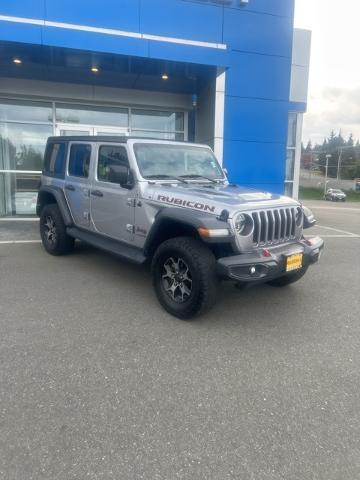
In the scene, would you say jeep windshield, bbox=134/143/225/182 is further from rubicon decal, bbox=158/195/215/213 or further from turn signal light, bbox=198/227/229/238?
turn signal light, bbox=198/227/229/238

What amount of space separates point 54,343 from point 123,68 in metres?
7.92

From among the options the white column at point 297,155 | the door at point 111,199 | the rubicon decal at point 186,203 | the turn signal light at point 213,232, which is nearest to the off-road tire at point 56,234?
the door at point 111,199

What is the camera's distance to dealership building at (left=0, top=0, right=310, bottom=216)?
793 centimetres

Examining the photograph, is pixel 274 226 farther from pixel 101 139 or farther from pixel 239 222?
pixel 101 139

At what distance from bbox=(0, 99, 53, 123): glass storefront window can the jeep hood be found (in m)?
7.58

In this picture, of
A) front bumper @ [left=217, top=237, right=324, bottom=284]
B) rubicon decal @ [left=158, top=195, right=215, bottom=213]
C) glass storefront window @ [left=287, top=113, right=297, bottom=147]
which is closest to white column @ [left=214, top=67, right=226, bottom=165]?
glass storefront window @ [left=287, top=113, right=297, bottom=147]

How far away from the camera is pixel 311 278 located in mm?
5457

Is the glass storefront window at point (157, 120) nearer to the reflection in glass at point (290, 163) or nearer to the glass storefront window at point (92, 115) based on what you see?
the glass storefront window at point (92, 115)

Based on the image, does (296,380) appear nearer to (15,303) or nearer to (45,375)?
(45,375)

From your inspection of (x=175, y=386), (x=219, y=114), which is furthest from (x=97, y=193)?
(x=219, y=114)

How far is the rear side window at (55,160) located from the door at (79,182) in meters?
0.25

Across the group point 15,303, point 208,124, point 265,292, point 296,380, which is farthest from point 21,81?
point 296,380

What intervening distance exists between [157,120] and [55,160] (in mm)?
5555

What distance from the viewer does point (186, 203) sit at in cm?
389
